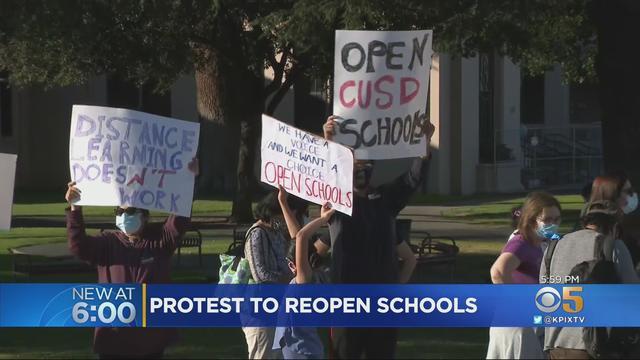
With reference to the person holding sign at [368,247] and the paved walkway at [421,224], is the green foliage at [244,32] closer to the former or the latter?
the paved walkway at [421,224]

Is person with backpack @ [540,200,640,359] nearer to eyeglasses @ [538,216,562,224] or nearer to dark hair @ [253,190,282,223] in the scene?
eyeglasses @ [538,216,562,224]

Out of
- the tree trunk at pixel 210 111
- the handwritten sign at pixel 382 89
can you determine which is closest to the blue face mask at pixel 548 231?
the handwritten sign at pixel 382 89

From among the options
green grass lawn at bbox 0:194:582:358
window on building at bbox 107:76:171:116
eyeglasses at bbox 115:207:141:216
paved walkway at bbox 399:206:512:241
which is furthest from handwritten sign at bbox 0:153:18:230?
window on building at bbox 107:76:171:116

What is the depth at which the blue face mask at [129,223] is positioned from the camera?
7598mm

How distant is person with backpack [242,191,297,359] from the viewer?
8.48 m

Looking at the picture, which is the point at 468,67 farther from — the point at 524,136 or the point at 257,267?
the point at 257,267

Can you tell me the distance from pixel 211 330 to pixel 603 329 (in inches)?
231

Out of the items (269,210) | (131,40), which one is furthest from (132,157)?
(131,40)

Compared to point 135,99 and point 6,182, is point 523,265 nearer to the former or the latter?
point 6,182

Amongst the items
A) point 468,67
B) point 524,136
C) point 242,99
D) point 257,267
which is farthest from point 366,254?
point 524,136

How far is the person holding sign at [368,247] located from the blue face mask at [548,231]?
81cm

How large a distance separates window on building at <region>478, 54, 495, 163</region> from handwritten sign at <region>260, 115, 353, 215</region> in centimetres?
2648

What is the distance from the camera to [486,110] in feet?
115

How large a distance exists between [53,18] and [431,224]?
11077 millimetres
